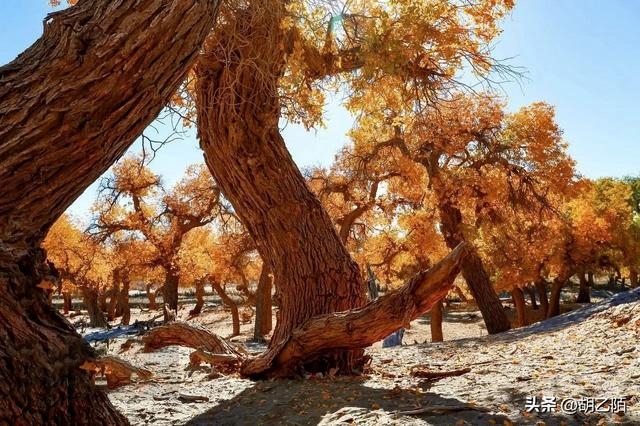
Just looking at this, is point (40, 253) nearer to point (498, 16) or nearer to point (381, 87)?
point (381, 87)

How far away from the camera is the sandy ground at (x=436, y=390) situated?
3.05 m

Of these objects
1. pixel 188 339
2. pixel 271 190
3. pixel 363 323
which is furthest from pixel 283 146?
pixel 188 339

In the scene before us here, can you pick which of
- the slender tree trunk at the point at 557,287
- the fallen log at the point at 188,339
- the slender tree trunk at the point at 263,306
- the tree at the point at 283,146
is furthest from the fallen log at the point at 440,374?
the slender tree trunk at the point at 557,287

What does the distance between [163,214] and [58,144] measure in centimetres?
1830

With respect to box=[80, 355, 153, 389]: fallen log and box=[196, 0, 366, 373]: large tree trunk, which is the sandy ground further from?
box=[196, 0, 366, 373]: large tree trunk

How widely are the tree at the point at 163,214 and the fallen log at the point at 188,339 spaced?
12.8 m

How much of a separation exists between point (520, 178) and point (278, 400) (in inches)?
384

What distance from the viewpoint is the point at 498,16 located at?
226 inches

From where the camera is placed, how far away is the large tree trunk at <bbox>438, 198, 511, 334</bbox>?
1148 cm

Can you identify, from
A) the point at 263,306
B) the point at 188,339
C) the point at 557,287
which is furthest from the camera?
the point at 557,287

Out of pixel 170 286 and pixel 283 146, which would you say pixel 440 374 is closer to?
pixel 283 146

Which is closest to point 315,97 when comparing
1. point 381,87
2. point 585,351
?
point 381,87

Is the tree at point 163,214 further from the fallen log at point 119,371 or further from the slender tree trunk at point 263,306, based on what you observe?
the fallen log at point 119,371

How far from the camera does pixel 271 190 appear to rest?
5188 mm
